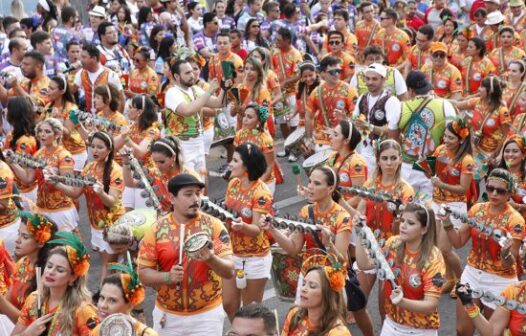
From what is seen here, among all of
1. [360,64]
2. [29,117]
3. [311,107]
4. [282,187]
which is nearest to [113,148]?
[29,117]

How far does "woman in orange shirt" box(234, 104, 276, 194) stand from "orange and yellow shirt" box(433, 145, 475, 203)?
6.06 ft

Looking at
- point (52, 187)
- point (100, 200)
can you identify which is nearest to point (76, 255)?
point (100, 200)

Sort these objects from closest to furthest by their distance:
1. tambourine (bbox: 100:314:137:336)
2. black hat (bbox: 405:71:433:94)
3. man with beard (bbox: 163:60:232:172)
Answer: tambourine (bbox: 100:314:137:336) → black hat (bbox: 405:71:433:94) → man with beard (bbox: 163:60:232:172)

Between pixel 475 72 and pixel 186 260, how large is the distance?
28.3 ft

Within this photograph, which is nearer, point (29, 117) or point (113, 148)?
point (113, 148)

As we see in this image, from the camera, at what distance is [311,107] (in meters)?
12.3

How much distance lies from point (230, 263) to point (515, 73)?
678 centimetres

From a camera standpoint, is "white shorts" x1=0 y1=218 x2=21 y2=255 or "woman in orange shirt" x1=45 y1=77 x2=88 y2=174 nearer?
"white shorts" x1=0 y1=218 x2=21 y2=255

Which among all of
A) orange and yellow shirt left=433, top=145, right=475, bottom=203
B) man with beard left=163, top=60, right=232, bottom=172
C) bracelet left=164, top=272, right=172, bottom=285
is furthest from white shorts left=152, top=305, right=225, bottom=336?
man with beard left=163, top=60, right=232, bottom=172

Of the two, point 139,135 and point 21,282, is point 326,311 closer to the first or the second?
point 21,282

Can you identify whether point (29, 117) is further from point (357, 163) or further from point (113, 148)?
point (357, 163)

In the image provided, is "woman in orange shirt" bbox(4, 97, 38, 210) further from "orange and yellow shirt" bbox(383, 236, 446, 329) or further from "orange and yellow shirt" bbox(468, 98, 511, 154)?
"orange and yellow shirt" bbox(468, 98, 511, 154)

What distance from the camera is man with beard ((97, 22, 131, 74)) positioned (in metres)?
14.9

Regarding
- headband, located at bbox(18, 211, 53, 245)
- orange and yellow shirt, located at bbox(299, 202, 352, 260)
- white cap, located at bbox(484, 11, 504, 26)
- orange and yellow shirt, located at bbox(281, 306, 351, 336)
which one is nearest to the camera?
orange and yellow shirt, located at bbox(281, 306, 351, 336)
